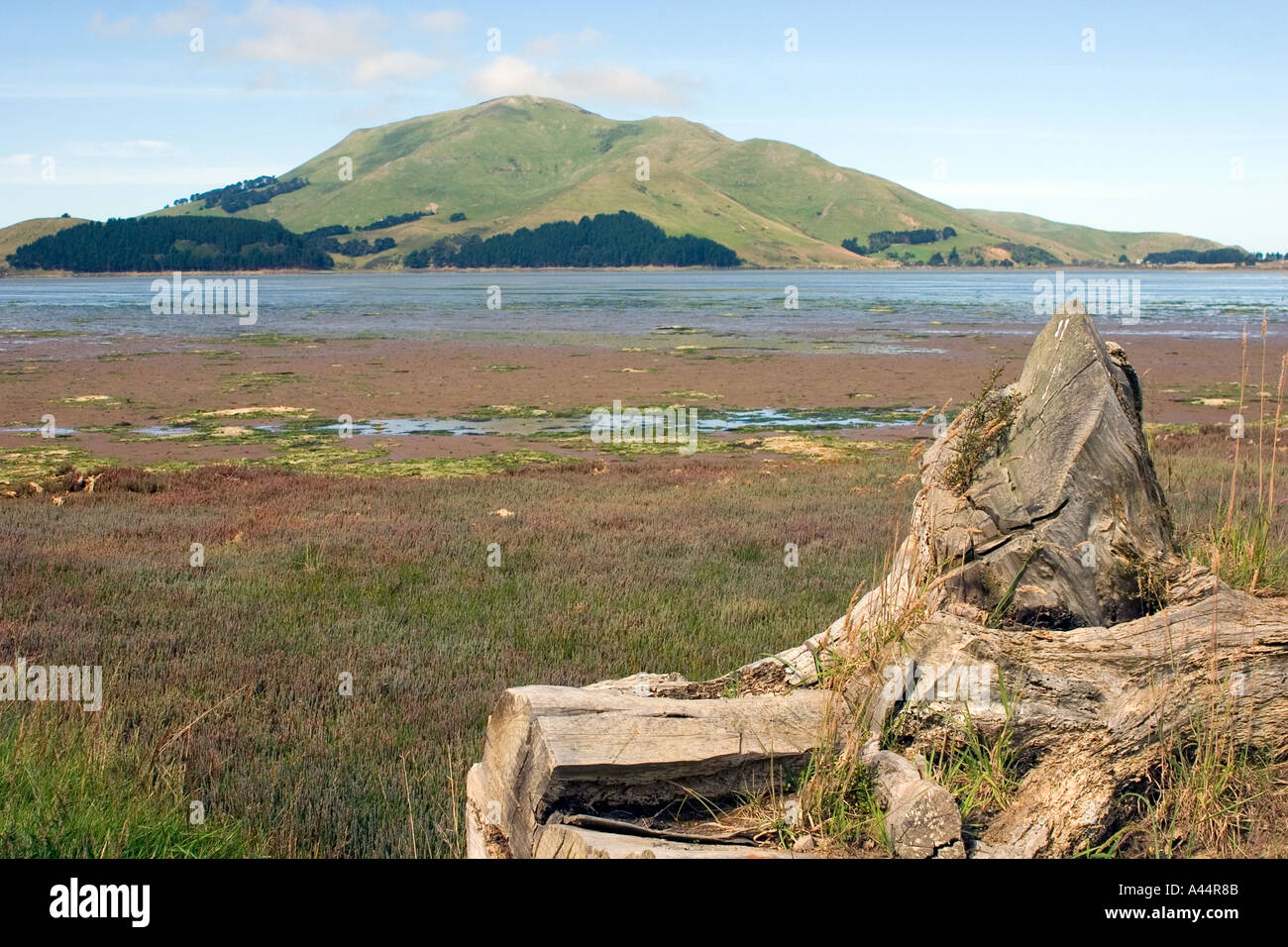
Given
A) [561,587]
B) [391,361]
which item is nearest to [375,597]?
[561,587]

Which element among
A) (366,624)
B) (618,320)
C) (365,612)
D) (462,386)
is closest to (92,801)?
(366,624)

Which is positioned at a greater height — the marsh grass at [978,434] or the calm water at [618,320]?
the calm water at [618,320]

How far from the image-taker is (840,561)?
12180mm

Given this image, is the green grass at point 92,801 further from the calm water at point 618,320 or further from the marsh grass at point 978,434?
the calm water at point 618,320

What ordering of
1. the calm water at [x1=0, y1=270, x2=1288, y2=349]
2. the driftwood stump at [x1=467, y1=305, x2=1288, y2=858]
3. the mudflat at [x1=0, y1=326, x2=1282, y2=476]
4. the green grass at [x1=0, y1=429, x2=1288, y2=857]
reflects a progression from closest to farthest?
the driftwood stump at [x1=467, y1=305, x2=1288, y2=858] < the green grass at [x1=0, y1=429, x2=1288, y2=857] < the mudflat at [x1=0, y1=326, x2=1282, y2=476] < the calm water at [x1=0, y1=270, x2=1288, y2=349]

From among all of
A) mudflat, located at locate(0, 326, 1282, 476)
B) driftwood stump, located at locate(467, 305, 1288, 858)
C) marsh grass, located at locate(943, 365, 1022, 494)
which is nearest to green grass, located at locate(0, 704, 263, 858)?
driftwood stump, located at locate(467, 305, 1288, 858)

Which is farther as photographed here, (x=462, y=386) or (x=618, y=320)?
(x=618, y=320)

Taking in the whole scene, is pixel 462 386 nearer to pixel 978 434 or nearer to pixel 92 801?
pixel 92 801

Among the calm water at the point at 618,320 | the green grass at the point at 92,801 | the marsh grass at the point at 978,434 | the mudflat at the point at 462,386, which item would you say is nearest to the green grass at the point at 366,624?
the green grass at the point at 92,801

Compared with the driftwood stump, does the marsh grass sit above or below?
above

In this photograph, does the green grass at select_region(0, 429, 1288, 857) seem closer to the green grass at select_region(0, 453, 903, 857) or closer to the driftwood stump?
the green grass at select_region(0, 453, 903, 857)
